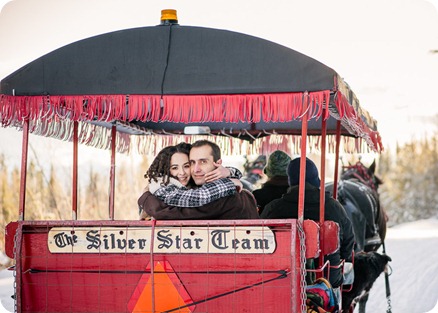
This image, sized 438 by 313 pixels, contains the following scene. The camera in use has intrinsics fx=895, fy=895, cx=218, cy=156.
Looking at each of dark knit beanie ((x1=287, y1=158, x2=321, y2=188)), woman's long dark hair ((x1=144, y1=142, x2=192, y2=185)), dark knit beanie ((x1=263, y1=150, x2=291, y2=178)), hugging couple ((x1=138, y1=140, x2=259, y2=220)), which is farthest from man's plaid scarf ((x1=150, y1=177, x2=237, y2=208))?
dark knit beanie ((x1=263, y1=150, x2=291, y2=178))

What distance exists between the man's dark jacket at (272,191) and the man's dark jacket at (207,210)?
2023 mm

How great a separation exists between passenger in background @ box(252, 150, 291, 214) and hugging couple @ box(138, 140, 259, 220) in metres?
1.77

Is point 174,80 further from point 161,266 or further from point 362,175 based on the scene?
point 362,175

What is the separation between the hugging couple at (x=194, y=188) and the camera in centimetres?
537

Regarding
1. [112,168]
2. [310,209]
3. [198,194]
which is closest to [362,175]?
[112,168]

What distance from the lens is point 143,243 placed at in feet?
17.3

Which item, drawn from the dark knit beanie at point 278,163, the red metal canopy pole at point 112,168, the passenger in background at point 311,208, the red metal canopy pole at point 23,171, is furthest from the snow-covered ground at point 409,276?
the red metal canopy pole at point 23,171

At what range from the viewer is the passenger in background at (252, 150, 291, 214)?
7.55 m

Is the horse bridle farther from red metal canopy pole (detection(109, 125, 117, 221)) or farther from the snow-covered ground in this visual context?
red metal canopy pole (detection(109, 125, 117, 221))

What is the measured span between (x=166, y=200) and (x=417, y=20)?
773 inches

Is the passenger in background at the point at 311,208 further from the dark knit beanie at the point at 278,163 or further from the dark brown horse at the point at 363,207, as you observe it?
the dark brown horse at the point at 363,207

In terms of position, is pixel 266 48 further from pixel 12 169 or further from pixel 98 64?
pixel 12 169

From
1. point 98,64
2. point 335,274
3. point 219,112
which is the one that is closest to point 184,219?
point 219,112

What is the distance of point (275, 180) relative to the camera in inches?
301
